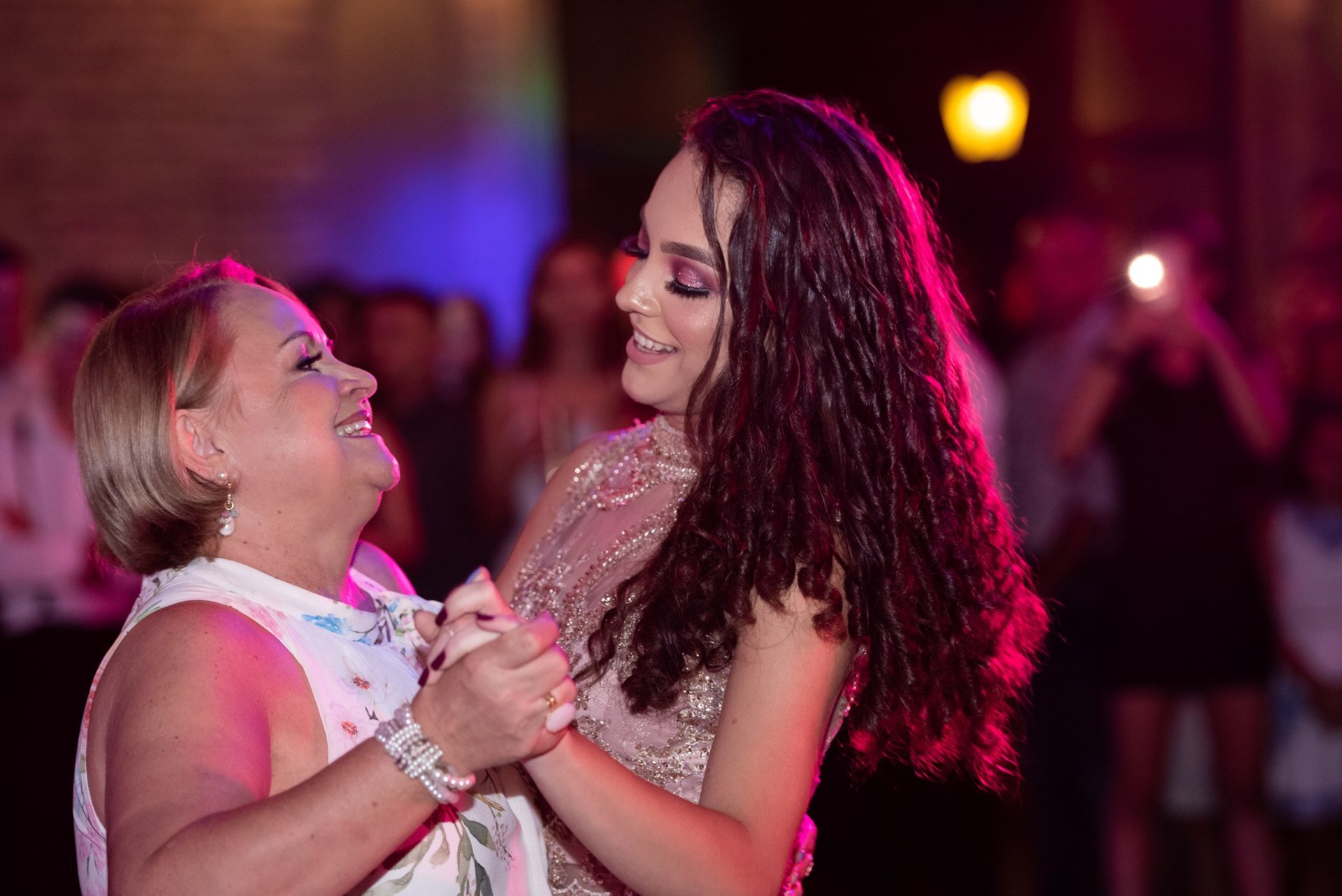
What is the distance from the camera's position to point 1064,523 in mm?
4336

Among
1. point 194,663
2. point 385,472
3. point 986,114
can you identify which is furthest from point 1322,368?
point 194,663

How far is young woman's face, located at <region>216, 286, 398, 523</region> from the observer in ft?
6.32

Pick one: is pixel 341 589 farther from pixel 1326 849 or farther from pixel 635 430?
pixel 1326 849

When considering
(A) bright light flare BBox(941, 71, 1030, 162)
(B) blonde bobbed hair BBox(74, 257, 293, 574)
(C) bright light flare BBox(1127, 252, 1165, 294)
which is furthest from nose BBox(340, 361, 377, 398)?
(A) bright light flare BBox(941, 71, 1030, 162)

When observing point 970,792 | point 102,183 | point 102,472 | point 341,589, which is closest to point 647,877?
point 341,589

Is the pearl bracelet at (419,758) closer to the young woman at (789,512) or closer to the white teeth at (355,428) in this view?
the young woman at (789,512)

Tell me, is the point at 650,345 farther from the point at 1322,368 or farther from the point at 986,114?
the point at 986,114

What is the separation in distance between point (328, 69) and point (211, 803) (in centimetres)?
488

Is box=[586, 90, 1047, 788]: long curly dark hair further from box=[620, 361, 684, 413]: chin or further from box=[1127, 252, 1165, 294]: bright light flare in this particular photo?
box=[1127, 252, 1165, 294]: bright light flare

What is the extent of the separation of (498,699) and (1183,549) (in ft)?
10.6

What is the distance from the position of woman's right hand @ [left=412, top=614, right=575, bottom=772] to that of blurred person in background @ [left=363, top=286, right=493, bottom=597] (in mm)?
2524

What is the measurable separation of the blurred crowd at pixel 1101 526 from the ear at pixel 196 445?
2.08 metres

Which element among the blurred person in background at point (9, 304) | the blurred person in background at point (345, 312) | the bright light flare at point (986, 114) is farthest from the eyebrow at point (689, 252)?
the bright light flare at point (986, 114)

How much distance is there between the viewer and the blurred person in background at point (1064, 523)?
4.16 meters
